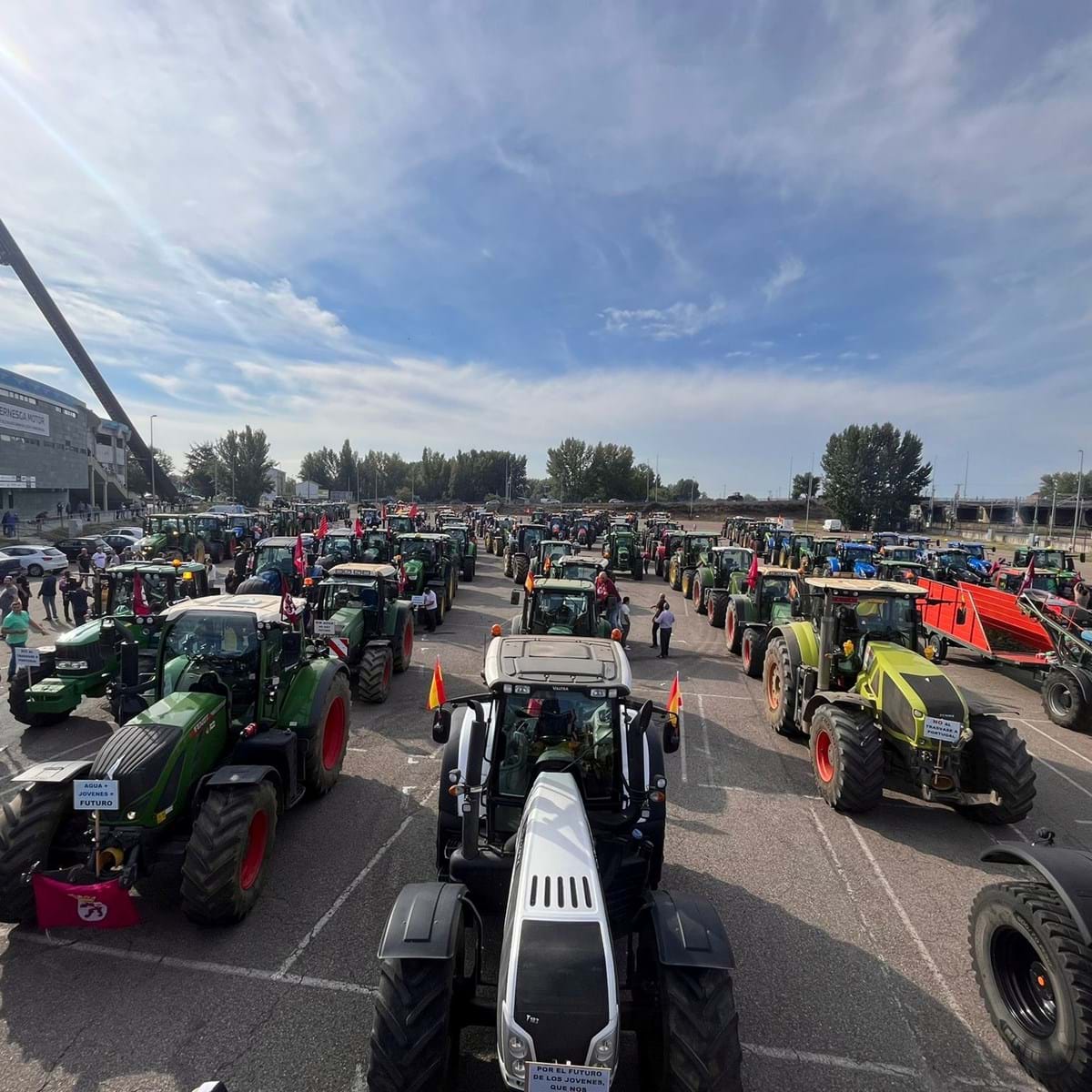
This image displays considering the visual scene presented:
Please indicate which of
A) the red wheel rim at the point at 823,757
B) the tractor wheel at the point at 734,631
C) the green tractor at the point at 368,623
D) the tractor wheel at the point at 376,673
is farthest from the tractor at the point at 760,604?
the tractor wheel at the point at 376,673

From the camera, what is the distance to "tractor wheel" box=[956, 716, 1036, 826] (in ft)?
21.2

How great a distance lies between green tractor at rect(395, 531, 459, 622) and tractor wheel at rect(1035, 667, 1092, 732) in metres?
12.7

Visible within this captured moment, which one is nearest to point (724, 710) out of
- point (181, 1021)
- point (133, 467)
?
point (181, 1021)

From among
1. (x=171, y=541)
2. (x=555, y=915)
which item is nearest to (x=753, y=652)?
(x=555, y=915)

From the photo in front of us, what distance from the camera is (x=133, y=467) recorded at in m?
67.6

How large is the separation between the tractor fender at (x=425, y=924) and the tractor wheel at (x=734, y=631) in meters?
11.5

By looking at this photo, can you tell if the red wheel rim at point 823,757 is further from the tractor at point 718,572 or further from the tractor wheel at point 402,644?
the tractor at point 718,572

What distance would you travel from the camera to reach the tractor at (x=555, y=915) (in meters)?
2.69

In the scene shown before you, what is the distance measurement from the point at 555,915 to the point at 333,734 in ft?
17.3

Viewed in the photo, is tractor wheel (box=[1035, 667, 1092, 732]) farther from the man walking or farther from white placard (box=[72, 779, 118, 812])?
white placard (box=[72, 779, 118, 812])

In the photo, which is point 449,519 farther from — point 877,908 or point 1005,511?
point 1005,511

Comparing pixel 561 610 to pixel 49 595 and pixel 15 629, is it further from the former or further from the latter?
pixel 49 595

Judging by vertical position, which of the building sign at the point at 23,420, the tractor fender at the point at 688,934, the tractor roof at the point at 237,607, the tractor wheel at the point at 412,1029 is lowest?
the tractor wheel at the point at 412,1029

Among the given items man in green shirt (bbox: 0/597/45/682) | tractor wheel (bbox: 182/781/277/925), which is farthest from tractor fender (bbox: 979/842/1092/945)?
man in green shirt (bbox: 0/597/45/682)
